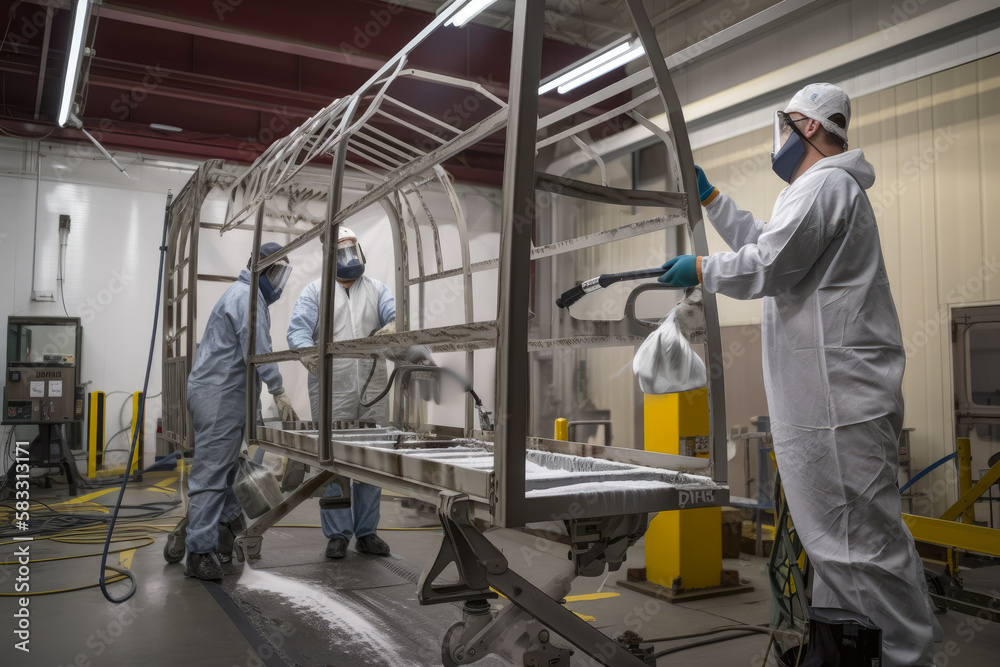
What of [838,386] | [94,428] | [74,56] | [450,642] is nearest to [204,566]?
[450,642]

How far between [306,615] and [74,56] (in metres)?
4.48

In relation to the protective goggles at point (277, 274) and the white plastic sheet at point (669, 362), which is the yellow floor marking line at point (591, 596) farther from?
the protective goggles at point (277, 274)

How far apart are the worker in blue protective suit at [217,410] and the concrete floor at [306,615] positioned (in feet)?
0.85

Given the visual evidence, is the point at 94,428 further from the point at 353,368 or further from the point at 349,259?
the point at 349,259

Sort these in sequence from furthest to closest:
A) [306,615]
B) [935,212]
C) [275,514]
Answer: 1. [935,212]
2. [275,514]
3. [306,615]

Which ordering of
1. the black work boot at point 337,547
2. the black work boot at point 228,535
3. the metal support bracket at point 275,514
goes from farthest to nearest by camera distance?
1. the black work boot at point 337,547
2. the black work boot at point 228,535
3. the metal support bracket at point 275,514

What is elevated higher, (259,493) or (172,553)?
(259,493)

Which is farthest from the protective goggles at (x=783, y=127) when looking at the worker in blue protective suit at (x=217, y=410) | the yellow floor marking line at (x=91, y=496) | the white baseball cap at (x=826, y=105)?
the yellow floor marking line at (x=91, y=496)

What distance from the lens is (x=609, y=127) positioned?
321 inches

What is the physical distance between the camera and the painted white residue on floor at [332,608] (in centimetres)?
303

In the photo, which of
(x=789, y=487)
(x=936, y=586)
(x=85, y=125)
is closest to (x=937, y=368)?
(x=936, y=586)

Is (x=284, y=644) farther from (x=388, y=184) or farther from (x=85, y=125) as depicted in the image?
(x=85, y=125)

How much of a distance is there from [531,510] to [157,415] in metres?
7.66

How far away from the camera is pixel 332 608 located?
11.6 feet
